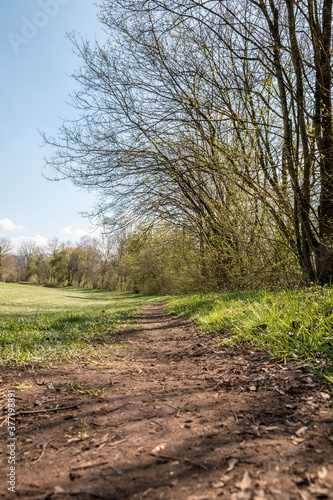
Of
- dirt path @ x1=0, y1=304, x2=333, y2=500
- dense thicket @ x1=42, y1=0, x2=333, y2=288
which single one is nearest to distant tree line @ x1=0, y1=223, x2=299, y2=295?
dense thicket @ x1=42, y1=0, x2=333, y2=288

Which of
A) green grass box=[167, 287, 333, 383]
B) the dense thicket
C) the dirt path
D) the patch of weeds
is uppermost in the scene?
the dense thicket

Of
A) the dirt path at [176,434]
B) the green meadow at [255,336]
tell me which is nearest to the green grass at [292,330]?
the green meadow at [255,336]

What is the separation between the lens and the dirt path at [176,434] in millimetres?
1425

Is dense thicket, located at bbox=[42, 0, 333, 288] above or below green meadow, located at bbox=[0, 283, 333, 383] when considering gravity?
above

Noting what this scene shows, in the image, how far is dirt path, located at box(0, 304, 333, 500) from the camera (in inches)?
56.1

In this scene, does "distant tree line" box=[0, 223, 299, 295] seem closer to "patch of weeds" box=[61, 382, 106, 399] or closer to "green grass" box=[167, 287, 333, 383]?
"green grass" box=[167, 287, 333, 383]

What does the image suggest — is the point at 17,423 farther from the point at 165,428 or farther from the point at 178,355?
the point at 178,355

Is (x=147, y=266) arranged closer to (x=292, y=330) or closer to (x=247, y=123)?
(x=247, y=123)

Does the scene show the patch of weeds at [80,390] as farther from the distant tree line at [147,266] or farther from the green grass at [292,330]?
the distant tree line at [147,266]

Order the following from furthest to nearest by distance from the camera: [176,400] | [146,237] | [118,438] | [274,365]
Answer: [146,237], [274,365], [176,400], [118,438]

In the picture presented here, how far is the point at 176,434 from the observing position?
75.7 inches

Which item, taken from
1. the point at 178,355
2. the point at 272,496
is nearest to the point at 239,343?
the point at 178,355

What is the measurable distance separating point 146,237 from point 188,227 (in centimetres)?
218

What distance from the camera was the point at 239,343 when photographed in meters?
4.12
